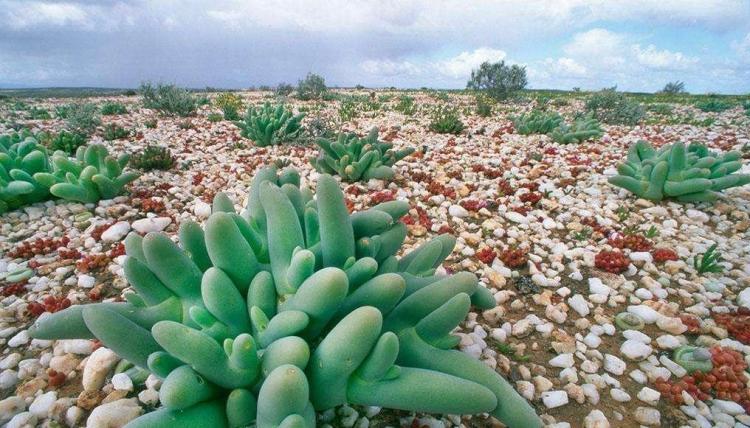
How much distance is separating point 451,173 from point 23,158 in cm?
504

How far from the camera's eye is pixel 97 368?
212 cm

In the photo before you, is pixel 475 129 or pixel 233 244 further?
pixel 475 129

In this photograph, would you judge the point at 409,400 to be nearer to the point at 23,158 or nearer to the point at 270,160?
the point at 23,158

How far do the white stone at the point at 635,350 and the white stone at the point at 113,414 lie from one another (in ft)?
9.26

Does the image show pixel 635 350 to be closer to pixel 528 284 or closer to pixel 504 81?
pixel 528 284

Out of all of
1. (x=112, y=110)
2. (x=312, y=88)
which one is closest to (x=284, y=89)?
(x=312, y=88)

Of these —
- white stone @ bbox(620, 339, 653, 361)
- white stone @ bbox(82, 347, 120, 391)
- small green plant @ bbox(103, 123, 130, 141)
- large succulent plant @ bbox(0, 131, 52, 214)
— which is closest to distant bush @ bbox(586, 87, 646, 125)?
white stone @ bbox(620, 339, 653, 361)

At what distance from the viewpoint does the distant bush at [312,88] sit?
17.5 metres

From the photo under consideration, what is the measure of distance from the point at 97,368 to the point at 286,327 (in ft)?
4.46

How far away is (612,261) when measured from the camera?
11.3ft

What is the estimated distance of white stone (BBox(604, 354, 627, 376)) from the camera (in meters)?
2.43

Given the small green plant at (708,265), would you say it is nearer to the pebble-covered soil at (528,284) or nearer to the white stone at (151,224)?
the pebble-covered soil at (528,284)

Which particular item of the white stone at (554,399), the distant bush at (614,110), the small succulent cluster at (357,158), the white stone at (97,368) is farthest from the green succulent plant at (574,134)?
the white stone at (97,368)

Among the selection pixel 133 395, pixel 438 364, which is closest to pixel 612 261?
pixel 438 364
